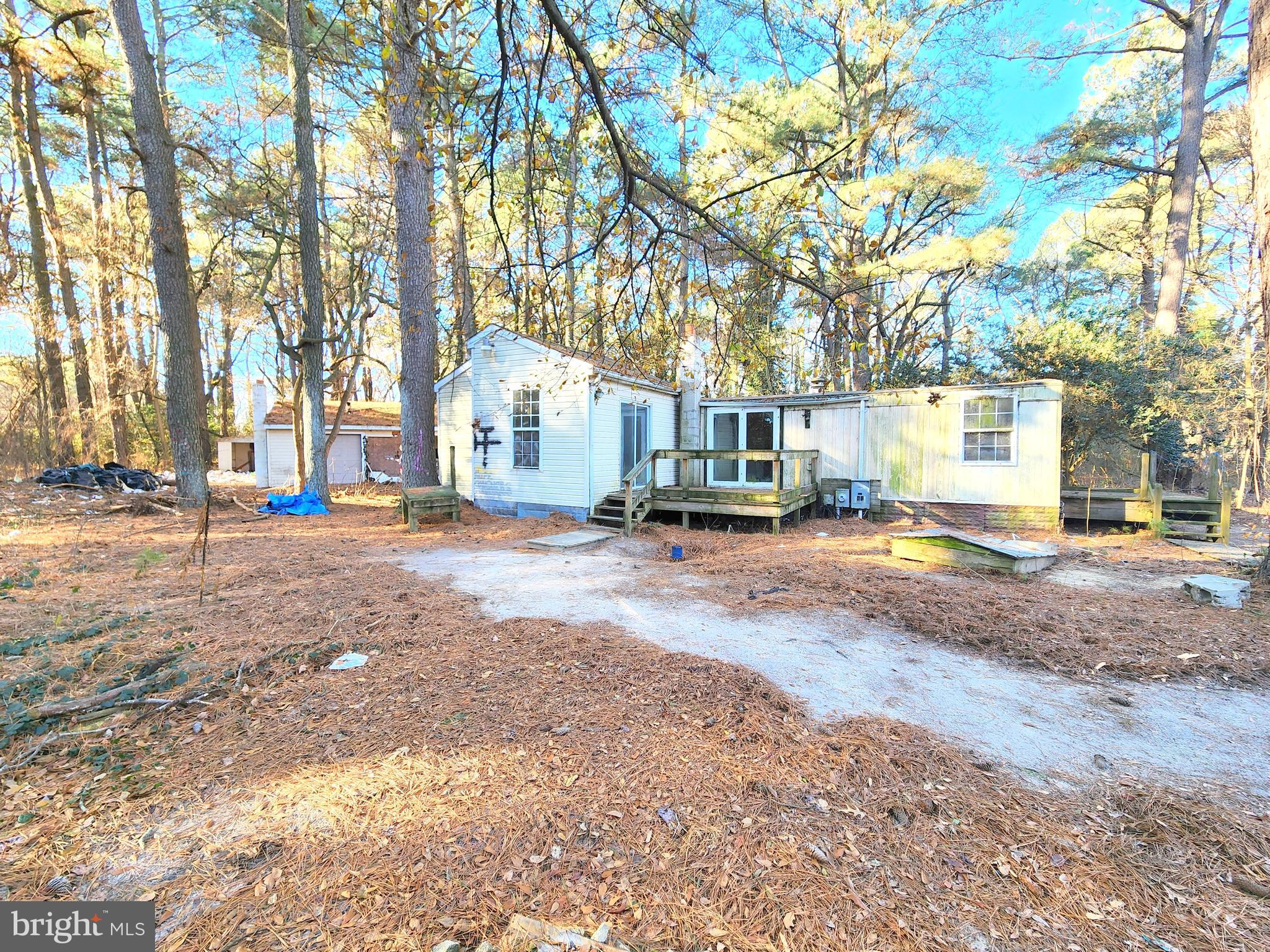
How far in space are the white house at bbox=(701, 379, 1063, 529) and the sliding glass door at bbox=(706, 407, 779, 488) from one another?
22 millimetres

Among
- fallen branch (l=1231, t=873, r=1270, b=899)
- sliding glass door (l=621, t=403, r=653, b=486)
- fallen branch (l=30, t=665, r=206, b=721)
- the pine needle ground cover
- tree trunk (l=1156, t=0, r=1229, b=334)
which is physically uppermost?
tree trunk (l=1156, t=0, r=1229, b=334)

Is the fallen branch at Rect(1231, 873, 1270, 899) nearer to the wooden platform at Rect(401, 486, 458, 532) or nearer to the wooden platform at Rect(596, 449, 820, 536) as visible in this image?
the wooden platform at Rect(596, 449, 820, 536)

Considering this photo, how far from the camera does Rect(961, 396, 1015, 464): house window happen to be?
31.5 ft

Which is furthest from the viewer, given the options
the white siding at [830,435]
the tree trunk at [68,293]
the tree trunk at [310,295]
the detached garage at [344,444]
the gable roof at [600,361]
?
the detached garage at [344,444]

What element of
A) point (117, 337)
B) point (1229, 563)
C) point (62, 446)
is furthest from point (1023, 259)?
point (62, 446)

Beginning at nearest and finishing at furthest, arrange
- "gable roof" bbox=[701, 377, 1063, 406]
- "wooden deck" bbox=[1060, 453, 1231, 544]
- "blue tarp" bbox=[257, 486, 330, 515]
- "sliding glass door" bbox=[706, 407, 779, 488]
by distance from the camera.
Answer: "wooden deck" bbox=[1060, 453, 1231, 544]
"gable roof" bbox=[701, 377, 1063, 406]
"blue tarp" bbox=[257, 486, 330, 515]
"sliding glass door" bbox=[706, 407, 779, 488]

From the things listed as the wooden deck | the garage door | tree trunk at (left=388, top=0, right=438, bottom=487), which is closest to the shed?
→ the garage door

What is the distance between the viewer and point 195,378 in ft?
33.6

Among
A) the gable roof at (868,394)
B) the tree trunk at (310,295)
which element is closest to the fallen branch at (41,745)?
the tree trunk at (310,295)

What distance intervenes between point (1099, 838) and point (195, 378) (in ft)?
44.8

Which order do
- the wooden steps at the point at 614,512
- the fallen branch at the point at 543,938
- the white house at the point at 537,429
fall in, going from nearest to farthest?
the fallen branch at the point at 543,938
the wooden steps at the point at 614,512
the white house at the point at 537,429

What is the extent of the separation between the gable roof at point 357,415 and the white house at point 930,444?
1368 cm

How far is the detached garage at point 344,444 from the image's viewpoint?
19.3 m

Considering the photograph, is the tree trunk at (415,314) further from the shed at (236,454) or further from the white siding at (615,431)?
the shed at (236,454)
